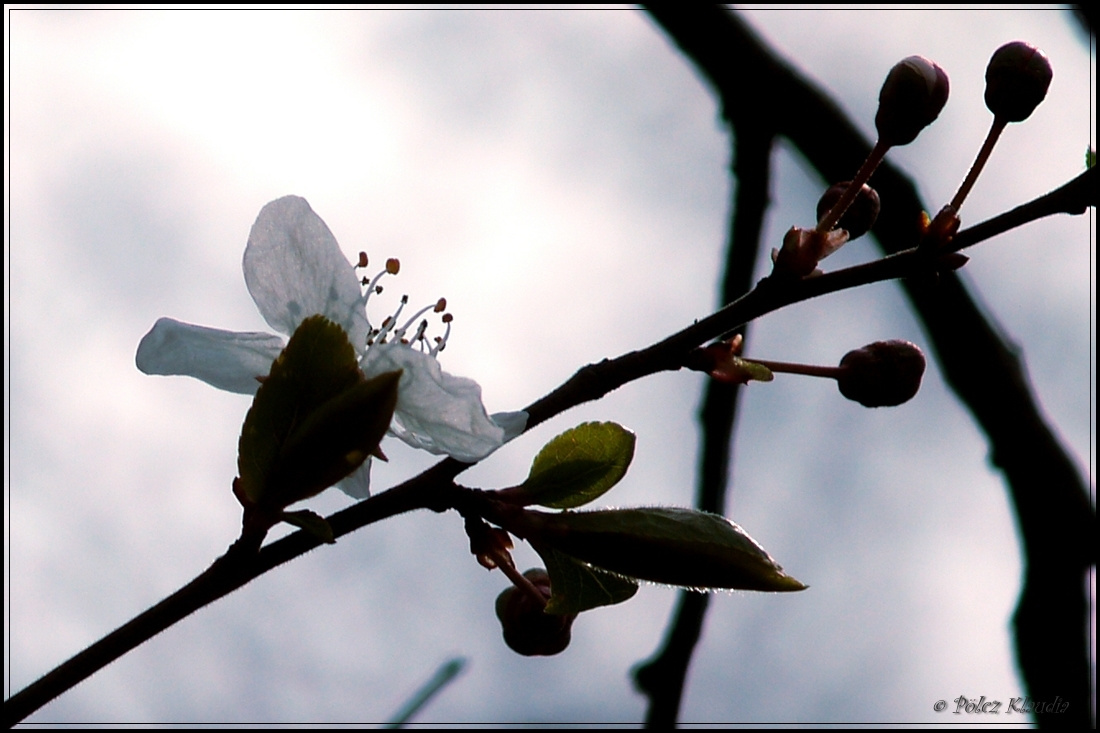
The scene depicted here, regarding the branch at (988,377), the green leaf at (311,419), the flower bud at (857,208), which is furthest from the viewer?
the branch at (988,377)

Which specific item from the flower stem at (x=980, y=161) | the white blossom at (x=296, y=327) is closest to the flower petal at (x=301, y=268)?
the white blossom at (x=296, y=327)

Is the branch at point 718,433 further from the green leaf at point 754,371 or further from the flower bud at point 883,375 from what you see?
the green leaf at point 754,371

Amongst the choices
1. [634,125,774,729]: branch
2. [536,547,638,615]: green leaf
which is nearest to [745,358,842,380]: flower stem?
[536,547,638,615]: green leaf

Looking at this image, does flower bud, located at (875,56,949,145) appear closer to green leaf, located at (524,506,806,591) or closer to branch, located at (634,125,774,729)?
green leaf, located at (524,506,806,591)

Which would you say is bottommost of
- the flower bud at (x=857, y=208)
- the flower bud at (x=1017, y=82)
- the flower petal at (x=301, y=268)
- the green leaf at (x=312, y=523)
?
the green leaf at (x=312, y=523)

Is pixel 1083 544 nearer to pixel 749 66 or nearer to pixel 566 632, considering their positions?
pixel 749 66
